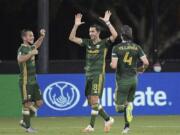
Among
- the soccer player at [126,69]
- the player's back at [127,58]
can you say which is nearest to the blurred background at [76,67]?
the soccer player at [126,69]

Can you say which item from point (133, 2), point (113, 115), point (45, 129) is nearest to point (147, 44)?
point (133, 2)

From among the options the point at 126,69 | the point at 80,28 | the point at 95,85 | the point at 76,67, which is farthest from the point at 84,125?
the point at 80,28

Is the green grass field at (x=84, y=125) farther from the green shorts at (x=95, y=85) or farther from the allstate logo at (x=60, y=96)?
the green shorts at (x=95, y=85)

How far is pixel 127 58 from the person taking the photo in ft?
52.7

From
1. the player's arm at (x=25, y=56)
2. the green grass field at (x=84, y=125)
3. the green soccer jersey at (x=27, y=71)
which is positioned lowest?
the green grass field at (x=84, y=125)

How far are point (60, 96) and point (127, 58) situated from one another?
5.98m

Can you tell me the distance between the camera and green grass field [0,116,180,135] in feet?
54.4

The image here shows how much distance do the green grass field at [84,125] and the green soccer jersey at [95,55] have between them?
127 cm

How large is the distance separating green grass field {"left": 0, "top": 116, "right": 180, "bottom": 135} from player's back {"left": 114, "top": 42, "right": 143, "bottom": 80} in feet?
3.88

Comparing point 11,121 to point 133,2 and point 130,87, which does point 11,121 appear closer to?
point 130,87

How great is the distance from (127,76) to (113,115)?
6292 millimetres

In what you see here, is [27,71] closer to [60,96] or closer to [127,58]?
[127,58]

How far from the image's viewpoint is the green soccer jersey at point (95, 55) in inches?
656

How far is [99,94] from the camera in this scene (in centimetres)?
1672
